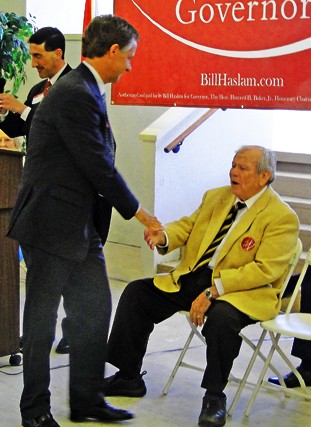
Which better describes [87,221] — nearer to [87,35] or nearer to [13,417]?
[87,35]

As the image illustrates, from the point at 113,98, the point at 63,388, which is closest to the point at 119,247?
the point at 113,98

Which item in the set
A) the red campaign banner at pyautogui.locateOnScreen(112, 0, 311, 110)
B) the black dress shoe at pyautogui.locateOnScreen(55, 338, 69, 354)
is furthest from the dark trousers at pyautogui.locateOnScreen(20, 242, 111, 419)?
the red campaign banner at pyautogui.locateOnScreen(112, 0, 311, 110)

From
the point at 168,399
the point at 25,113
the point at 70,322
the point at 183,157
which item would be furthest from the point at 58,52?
the point at 183,157

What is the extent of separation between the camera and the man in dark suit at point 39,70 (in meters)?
4.25

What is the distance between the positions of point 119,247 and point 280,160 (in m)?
1.51

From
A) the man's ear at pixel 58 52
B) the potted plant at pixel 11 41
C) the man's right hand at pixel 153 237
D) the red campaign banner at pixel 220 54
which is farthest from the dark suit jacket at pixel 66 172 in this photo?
the potted plant at pixel 11 41

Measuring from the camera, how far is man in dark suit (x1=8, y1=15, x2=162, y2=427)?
323cm

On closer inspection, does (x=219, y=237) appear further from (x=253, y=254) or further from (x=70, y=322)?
(x=70, y=322)

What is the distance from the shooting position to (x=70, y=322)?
3492mm

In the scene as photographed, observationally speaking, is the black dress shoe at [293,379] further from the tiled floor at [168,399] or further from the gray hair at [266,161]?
the gray hair at [266,161]

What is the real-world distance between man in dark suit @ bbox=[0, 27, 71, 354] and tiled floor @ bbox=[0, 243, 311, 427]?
42 centimetres

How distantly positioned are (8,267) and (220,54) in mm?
1676

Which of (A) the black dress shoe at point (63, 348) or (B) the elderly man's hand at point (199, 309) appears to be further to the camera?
(A) the black dress shoe at point (63, 348)

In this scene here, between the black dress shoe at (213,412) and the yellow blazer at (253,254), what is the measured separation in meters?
0.39
